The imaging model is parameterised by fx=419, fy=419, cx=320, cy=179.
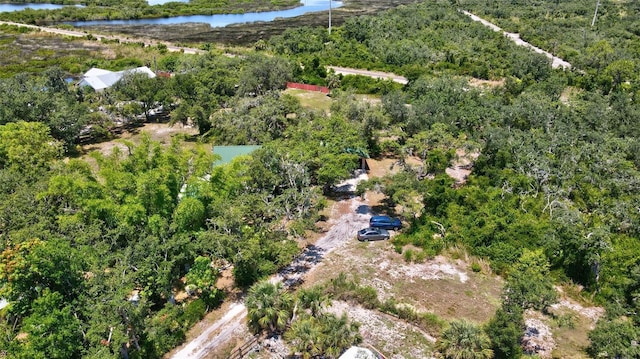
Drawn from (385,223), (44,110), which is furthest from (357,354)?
(44,110)

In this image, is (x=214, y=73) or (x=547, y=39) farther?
(x=547, y=39)

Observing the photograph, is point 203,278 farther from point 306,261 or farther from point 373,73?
point 373,73

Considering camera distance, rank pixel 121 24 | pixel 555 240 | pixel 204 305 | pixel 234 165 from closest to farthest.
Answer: pixel 204 305, pixel 555 240, pixel 234 165, pixel 121 24

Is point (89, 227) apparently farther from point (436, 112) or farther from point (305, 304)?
point (436, 112)

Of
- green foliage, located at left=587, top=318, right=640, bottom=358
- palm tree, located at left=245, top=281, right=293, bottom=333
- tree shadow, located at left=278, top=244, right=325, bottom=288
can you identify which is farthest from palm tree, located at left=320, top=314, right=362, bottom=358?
green foliage, located at left=587, top=318, right=640, bottom=358

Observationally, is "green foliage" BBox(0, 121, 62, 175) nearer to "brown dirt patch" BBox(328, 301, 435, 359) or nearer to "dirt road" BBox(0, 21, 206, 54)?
"brown dirt patch" BBox(328, 301, 435, 359)

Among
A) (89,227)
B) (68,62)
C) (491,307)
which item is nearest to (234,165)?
(89,227)
